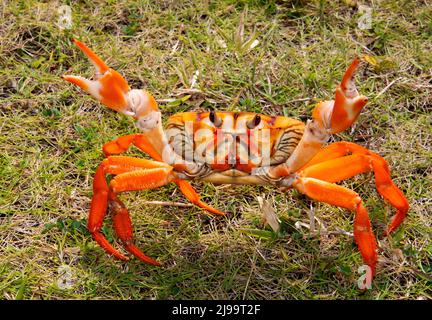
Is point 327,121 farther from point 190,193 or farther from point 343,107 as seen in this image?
point 190,193

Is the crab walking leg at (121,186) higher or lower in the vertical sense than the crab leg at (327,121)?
lower

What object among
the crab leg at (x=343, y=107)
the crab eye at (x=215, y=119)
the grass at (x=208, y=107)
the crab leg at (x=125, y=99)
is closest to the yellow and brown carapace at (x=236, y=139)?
the crab eye at (x=215, y=119)

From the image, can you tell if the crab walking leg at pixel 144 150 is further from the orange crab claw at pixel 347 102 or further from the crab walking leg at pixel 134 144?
the orange crab claw at pixel 347 102

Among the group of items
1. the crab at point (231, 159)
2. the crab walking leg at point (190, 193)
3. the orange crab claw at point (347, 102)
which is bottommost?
the crab walking leg at point (190, 193)

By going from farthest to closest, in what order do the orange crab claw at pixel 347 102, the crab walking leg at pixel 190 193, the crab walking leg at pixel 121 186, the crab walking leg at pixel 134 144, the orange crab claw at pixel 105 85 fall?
1. the crab walking leg at pixel 190 193
2. the crab walking leg at pixel 134 144
3. the crab walking leg at pixel 121 186
4. the orange crab claw at pixel 105 85
5. the orange crab claw at pixel 347 102

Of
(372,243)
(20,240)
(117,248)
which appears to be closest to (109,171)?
(117,248)

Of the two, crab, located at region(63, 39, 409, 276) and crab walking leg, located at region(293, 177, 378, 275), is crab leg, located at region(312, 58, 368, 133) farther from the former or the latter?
crab walking leg, located at region(293, 177, 378, 275)

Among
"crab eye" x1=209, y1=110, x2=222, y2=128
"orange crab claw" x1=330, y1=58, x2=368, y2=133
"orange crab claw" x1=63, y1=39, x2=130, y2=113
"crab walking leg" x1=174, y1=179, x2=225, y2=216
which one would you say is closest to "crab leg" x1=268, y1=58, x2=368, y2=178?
"orange crab claw" x1=330, y1=58, x2=368, y2=133
